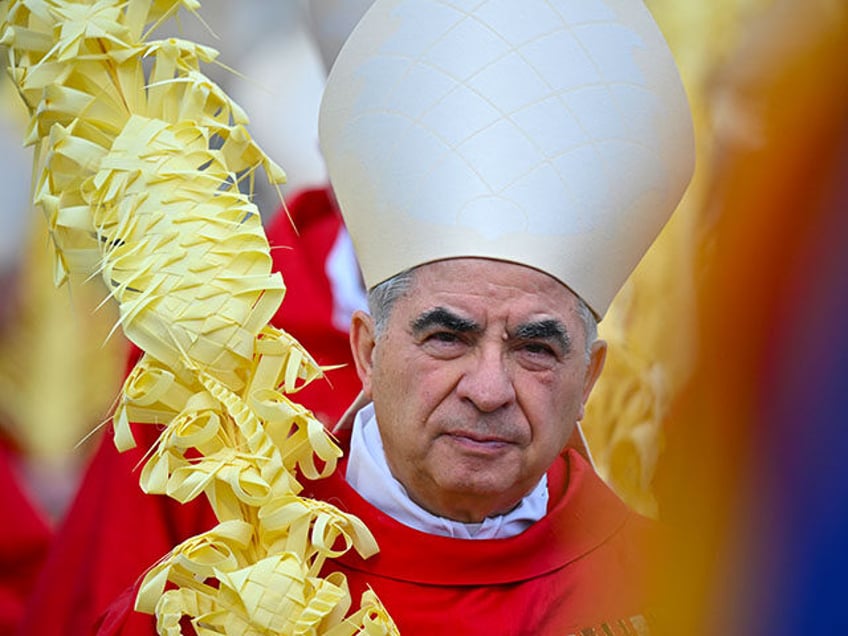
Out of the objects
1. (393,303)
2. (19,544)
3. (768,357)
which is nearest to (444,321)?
(393,303)

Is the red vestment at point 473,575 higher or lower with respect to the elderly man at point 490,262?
lower

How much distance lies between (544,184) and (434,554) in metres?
0.57

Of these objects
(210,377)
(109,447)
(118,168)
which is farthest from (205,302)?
(109,447)

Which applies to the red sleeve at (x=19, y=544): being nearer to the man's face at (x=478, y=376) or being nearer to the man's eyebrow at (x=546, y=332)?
the man's face at (x=478, y=376)

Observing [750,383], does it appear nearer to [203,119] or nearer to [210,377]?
[210,377]

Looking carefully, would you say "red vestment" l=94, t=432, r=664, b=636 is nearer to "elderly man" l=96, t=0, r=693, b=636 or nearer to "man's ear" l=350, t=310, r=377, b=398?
"elderly man" l=96, t=0, r=693, b=636

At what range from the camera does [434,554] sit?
215cm

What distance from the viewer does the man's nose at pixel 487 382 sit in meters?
2.00

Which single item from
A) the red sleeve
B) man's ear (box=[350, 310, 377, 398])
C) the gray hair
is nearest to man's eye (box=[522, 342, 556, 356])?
the gray hair

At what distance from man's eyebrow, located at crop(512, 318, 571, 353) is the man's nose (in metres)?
0.04

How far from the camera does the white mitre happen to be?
2111 mm

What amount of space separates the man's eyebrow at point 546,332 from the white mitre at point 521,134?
8 centimetres

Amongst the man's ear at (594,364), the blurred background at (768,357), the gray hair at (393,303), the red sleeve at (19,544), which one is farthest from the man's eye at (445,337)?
the red sleeve at (19,544)

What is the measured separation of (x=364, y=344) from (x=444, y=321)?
23 centimetres
